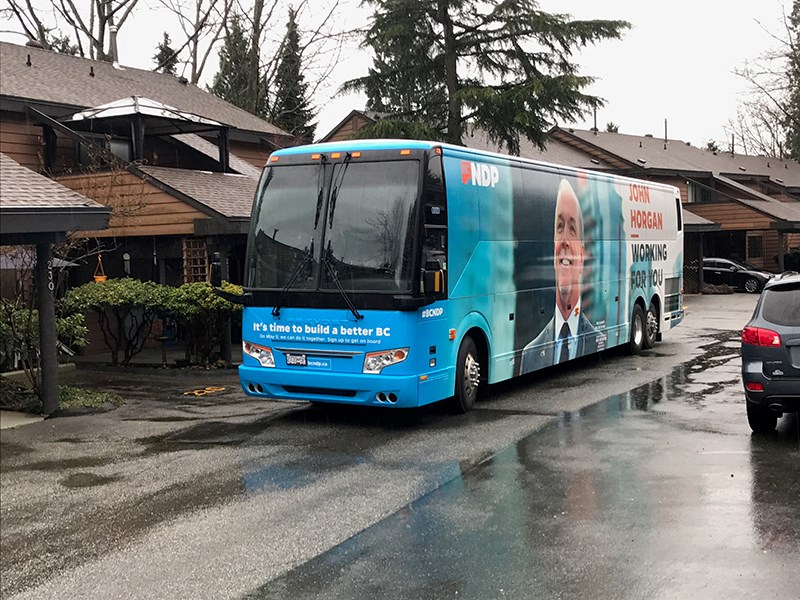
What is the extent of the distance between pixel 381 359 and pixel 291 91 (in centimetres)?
3654

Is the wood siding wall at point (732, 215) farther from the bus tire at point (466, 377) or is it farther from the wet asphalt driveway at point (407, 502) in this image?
the bus tire at point (466, 377)

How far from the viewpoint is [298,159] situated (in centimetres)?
1079

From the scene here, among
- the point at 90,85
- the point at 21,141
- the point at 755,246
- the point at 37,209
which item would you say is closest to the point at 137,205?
the point at 21,141

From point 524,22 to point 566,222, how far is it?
14142mm

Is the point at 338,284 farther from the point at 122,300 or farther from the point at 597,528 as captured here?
the point at 122,300

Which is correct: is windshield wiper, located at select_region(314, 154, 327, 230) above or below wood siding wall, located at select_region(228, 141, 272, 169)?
below

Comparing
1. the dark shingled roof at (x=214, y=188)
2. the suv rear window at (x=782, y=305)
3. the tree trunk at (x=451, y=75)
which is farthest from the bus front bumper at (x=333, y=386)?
the tree trunk at (x=451, y=75)

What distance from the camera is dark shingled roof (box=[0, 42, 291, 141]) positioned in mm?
19734

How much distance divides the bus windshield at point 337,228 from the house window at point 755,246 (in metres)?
40.0

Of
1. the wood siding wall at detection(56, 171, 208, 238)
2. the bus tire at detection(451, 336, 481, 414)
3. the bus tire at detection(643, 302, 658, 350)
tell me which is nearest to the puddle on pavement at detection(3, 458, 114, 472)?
the bus tire at detection(451, 336, 481, 414)

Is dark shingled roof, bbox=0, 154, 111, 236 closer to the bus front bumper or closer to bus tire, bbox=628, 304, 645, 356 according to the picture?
the bus front bumper

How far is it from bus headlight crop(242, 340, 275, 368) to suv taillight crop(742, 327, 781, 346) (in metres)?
5.38

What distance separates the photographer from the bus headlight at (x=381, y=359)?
10.1 m

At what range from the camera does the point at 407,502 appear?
24.3ft
